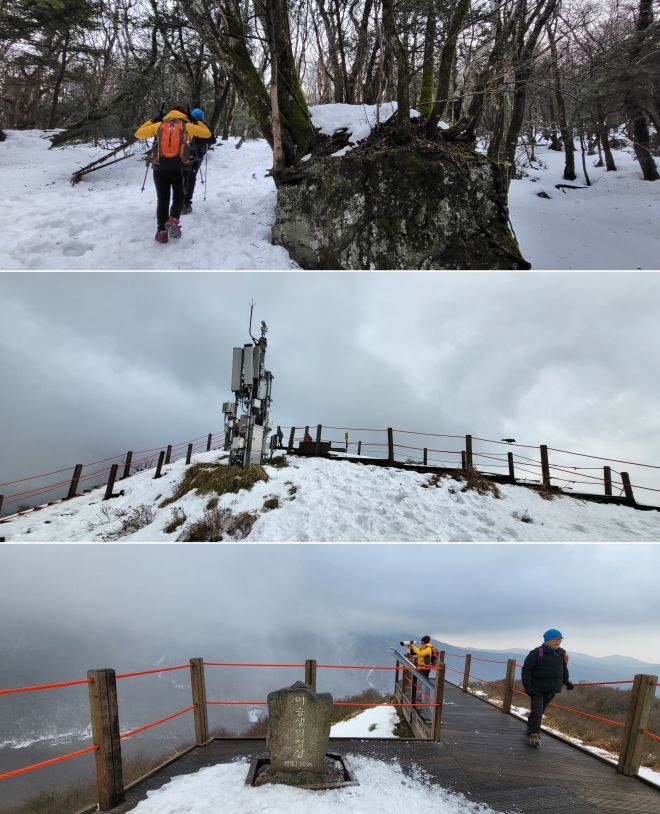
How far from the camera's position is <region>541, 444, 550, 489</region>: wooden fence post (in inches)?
372

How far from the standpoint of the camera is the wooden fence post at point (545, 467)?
9.45 metres

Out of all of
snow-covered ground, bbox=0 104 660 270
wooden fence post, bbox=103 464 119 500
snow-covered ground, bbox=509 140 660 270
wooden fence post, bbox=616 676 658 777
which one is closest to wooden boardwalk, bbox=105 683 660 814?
wooden fence post, bbox=616 676 658 777

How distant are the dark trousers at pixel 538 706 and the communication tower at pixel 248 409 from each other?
734cm

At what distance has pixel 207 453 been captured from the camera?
1491 centimetres

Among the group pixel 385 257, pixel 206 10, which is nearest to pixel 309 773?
pixel 385 257

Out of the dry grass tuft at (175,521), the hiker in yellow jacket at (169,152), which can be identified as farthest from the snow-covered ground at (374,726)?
the hiker in yellow jacket at (169,152)

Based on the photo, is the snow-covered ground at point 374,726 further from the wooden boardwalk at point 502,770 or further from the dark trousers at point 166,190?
the dark trousers at point 166,190

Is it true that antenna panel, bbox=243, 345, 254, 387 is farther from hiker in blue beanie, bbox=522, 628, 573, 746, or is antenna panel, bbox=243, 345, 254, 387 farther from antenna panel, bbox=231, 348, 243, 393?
hiker in blue beanie, bbox=522, 628, 573, 746

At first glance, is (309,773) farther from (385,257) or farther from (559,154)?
(559,154)

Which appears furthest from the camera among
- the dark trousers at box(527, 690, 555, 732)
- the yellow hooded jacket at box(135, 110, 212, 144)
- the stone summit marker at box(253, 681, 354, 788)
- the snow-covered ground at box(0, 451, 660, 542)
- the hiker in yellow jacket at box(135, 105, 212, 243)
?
the snow-covered ground at box(0, 451, 660, 542)

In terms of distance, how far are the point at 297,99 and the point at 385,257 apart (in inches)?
161

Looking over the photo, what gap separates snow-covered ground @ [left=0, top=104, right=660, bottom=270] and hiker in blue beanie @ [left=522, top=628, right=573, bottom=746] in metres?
6.17

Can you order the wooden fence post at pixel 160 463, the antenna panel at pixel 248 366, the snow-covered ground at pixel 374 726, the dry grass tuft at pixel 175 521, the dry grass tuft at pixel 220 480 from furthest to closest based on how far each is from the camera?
1. the wooden fence post at pixel 160 463
2. the antenna panel at pixel 248 366
3. the dry grass tuft at pixel 220 480
4. the dry grass tuft at pixel 175 521
5. the snow-covered ground at pixel 374 726

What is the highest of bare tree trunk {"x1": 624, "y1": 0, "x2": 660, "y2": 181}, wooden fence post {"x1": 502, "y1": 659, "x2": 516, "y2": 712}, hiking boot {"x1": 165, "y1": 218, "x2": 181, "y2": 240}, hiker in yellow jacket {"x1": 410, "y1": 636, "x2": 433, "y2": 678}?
bare tree trunk {"x1": 624, "y1": 0, "x2": 660, "y2": 181}
